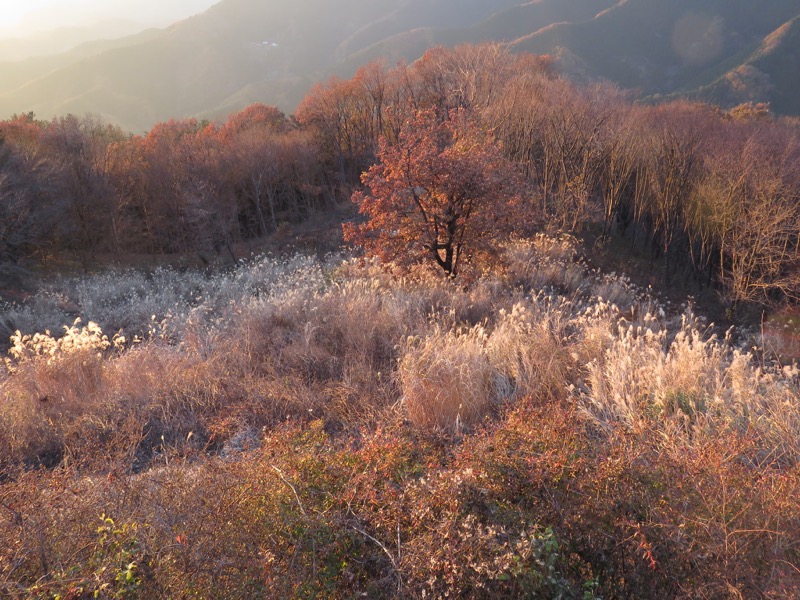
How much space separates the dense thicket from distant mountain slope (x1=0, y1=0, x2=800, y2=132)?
29.9 meters

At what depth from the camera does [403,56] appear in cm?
7200

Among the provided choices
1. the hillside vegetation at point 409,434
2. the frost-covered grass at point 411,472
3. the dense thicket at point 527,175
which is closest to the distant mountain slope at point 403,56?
the dense thicket at point 527,175

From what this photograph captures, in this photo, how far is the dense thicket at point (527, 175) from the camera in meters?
16.2

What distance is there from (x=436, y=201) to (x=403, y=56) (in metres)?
72.4

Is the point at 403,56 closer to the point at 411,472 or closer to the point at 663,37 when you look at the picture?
the point at 663,37

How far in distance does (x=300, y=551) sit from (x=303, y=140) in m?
26.5

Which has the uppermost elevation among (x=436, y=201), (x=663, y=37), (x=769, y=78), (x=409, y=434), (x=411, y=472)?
(x=663, y=37)

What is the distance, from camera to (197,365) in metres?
5.03

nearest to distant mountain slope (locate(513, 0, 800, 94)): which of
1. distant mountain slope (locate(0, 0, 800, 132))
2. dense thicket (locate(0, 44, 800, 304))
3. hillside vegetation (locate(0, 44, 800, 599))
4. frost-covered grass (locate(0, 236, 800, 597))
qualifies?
distant mountain slope (locate(0, 0, 800, 132))

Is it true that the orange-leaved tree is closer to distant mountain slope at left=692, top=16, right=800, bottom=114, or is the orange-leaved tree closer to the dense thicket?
the dense thicket

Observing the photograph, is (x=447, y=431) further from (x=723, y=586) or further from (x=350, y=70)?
(x=350, y=70)

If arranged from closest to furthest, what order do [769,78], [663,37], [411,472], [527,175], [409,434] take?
[411,472], [409,434], [527,175], [769,78], [663,37]

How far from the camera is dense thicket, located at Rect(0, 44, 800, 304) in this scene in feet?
53.2

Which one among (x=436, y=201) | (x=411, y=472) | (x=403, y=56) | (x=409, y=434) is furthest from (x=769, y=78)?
(x=411, y=472)
